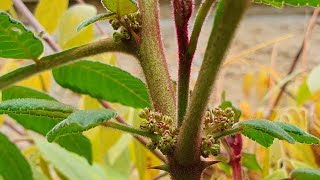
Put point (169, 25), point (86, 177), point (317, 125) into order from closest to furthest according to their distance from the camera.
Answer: point (86, 177)
point (317, 125)
point (169, 25)

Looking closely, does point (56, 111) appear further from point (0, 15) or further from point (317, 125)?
point (317, 125)

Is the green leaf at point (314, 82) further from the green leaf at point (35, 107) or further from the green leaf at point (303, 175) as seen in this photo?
the green leaf at point (35, 107)

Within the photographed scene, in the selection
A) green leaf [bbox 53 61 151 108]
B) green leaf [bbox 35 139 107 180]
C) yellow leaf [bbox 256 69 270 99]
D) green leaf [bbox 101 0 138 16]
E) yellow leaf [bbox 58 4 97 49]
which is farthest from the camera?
yellow leaf [bbox 256 69 270 99]

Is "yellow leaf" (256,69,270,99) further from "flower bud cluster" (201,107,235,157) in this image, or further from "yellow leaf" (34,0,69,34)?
"flower bud cluster" (201,107,235,157)

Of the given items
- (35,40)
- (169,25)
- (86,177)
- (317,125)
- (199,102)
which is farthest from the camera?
(169,25)

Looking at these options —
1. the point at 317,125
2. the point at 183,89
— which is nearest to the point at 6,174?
the point at 183,89

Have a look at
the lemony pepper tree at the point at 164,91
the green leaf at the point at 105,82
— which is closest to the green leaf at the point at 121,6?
the lemony pepper tree at the point at 164,91

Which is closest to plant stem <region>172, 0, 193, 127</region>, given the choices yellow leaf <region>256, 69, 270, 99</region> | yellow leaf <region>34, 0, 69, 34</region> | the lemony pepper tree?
the lemony pepper tree
